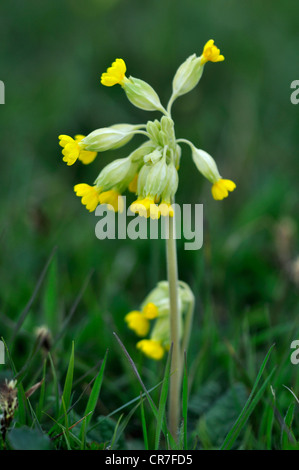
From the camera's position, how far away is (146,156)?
1.80 metres

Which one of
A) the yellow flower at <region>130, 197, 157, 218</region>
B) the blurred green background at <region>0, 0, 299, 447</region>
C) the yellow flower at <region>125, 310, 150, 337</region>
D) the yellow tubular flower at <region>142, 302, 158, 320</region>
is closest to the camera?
the yellow flower at <region>130, 197, 157, 218</region>

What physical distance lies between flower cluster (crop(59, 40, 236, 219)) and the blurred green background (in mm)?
450

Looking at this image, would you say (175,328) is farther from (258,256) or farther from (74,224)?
(74,224)

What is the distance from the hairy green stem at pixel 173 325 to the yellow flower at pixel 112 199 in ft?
0.71

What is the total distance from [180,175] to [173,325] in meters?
2.09

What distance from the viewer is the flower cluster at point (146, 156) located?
178 centimetres

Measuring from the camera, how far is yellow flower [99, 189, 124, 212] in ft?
6.47

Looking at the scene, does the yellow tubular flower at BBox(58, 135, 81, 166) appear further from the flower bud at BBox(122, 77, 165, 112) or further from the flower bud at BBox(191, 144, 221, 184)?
the flower bud at BBox(191, 144, 221, 184)

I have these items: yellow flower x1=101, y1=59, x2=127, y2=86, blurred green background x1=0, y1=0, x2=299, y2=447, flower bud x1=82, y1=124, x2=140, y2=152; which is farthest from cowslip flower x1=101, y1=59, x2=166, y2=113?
blurred green background x1=0, y1=0, x2=299, y2=447

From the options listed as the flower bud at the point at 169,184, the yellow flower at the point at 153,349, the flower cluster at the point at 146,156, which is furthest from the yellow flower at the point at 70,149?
the yellow flower at the point at 153,349

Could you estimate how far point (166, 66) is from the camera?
4.66m

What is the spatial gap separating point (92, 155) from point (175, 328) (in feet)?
2.40

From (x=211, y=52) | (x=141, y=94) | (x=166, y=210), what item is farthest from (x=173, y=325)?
(x=211, y=52)

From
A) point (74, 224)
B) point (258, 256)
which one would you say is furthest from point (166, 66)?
point (258, 256)
